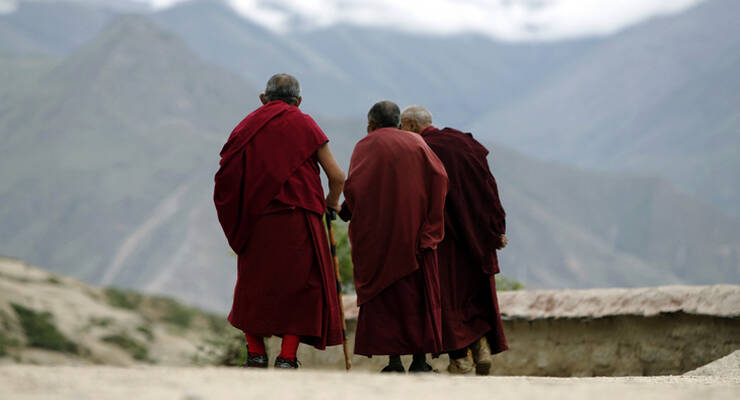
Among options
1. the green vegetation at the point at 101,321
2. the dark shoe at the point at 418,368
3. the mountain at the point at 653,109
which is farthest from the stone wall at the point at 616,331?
the mountain at the point at 653,109

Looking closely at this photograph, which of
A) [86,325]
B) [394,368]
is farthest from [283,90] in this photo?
[86,325]

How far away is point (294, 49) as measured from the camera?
18462 centimetres

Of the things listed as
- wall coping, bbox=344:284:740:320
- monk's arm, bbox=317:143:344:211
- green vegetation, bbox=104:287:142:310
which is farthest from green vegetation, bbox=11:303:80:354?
monk's arm, bbox=317:143:344:211

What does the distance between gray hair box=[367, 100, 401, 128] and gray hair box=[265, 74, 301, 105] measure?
0.59 meters

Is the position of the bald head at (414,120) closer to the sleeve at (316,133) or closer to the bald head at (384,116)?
the bald head at (384,116)

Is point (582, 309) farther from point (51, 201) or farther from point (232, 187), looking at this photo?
point (51, 201)

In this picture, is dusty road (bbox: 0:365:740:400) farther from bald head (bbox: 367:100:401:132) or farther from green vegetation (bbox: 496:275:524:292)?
green vegetation (bbox: 496:275:524:292)

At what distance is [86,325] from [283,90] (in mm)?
16137

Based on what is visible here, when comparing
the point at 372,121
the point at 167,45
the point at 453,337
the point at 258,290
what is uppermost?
the point at 167,45

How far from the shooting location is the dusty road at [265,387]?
3205 millimetres

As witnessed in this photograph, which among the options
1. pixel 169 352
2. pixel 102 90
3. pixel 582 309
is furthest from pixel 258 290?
pixel 102 90

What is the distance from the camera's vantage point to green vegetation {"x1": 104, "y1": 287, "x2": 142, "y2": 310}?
922 inches

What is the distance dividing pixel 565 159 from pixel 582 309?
158753mm

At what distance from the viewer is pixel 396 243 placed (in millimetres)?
5508
